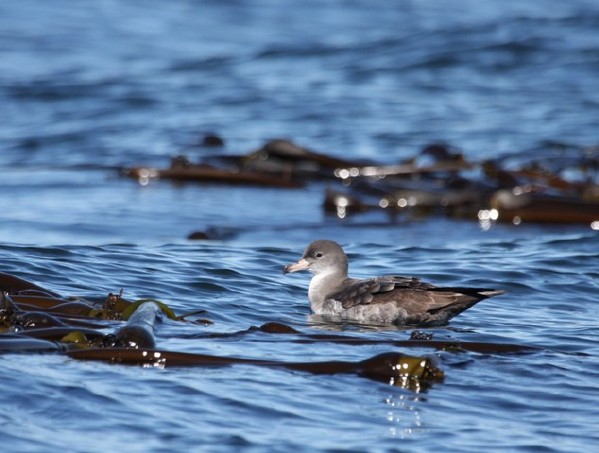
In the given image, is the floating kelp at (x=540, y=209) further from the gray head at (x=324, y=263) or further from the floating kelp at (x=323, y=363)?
the floating kelp at (x=323, y=363)

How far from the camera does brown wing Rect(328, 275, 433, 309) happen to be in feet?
26.5

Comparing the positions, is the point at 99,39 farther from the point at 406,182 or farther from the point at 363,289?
the point at 363,289

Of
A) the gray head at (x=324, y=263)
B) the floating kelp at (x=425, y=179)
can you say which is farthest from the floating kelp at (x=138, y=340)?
the floating kelp at (x=425, y=179)

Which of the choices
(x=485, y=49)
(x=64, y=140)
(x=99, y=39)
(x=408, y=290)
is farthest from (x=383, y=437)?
(x=99, y=39)

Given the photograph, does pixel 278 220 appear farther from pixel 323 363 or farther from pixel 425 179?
pixel 323 363

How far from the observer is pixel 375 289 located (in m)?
8.13

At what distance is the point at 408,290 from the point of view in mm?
8086

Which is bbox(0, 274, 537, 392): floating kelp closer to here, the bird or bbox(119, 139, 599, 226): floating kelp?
the bird

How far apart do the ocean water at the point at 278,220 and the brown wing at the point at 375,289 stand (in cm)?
35

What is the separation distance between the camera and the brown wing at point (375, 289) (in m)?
8.06

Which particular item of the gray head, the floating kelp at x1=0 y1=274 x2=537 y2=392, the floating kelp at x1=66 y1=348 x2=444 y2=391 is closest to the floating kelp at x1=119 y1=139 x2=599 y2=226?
the gray head

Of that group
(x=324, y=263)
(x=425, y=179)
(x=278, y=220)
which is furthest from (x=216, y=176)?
(x=324, y=263)

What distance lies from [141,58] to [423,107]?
6795 millimetres

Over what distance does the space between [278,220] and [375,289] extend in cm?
441
